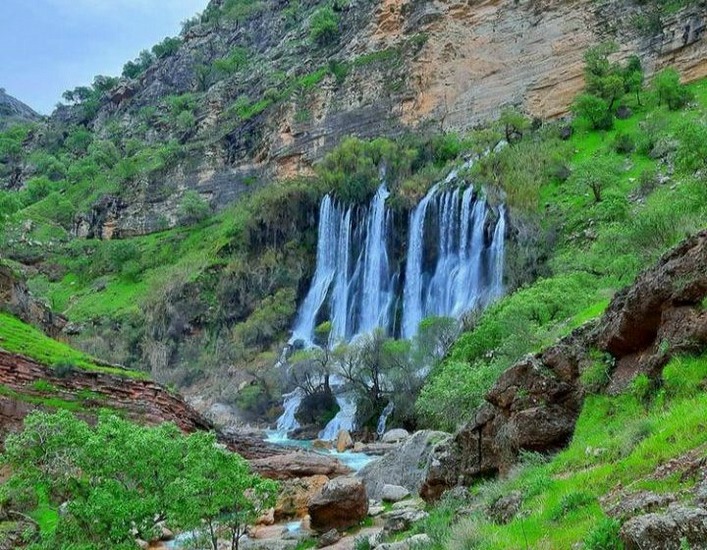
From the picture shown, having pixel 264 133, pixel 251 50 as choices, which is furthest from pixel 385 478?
pixel 251 50

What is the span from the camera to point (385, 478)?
19.5 metres

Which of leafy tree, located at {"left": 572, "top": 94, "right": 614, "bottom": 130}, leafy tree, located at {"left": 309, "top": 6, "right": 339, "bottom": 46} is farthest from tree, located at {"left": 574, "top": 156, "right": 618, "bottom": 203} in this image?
leafy tree, located at {"left": 309, "top": 6, "right": 339, "bottom": 46}

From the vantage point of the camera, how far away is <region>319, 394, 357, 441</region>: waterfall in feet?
122

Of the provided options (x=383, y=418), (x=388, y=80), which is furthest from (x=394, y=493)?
(x=388, y=80)

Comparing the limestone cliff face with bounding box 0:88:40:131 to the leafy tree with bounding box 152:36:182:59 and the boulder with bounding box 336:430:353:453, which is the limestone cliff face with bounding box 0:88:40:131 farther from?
the boulder with bounding box 336:430:353:453

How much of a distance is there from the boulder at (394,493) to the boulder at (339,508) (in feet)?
5.62

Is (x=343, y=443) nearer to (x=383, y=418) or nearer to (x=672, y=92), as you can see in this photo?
(x=383, y=418)

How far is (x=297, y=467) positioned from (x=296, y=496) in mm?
3817

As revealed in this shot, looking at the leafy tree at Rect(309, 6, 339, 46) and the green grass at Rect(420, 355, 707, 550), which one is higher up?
the leafy tree at Rect(309, 6, 339, 46)

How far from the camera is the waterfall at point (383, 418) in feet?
116

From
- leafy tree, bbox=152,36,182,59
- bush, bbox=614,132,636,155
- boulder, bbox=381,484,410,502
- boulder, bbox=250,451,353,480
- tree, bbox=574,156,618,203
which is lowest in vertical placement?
boulder, bbox=250,451,353,480

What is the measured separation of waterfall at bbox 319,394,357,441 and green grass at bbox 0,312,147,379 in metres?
12.7

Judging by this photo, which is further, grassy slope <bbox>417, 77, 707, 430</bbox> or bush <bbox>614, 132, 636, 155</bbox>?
bush <bbox>614, 132, 636, 155</bbox>

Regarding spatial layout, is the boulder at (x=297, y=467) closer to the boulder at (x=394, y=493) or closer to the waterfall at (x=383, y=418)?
the boulder at (x=394, y=493)
